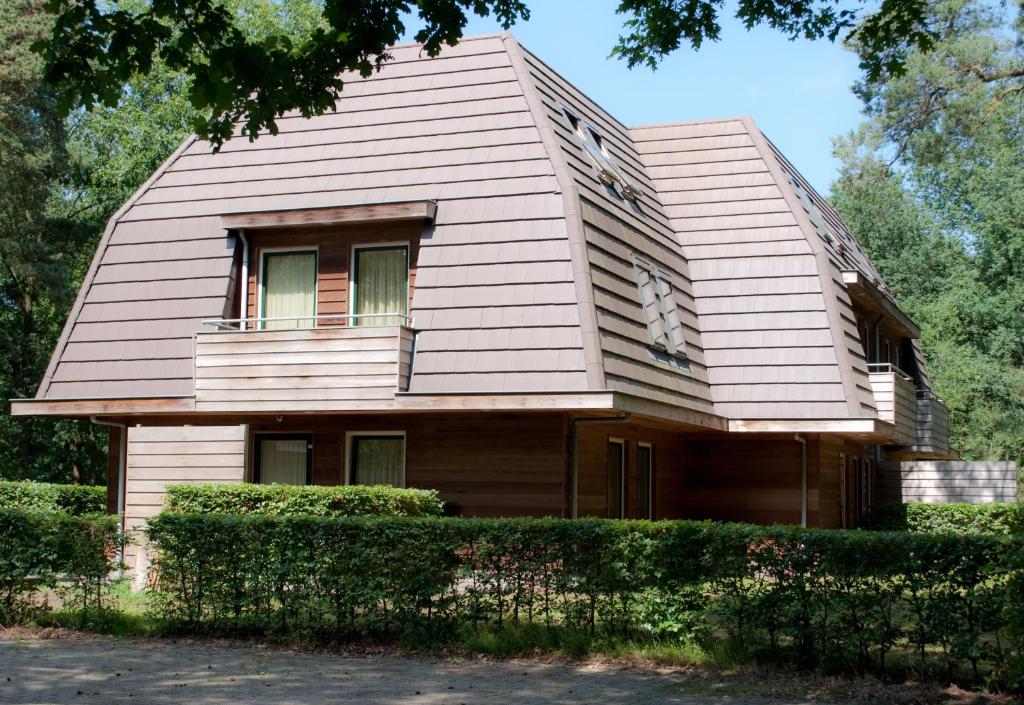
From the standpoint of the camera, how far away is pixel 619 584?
1134cm

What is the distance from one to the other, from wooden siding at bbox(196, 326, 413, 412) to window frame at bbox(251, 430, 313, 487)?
5.91ft

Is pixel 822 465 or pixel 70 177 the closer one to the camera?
pixel 822 465

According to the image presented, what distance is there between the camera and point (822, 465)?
21.5 metres

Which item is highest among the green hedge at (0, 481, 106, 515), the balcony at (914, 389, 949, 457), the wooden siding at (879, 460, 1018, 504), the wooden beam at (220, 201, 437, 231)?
the wooden beam at (220, 201, 437, 231)

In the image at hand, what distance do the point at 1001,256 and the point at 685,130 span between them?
27271 mm

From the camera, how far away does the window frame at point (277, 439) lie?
18.6 m

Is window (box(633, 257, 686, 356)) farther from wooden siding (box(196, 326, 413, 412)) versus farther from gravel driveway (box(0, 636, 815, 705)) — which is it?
gravel driveway (box(0, 636, 815, 705))

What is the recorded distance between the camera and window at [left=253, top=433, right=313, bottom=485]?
18688 millimetres

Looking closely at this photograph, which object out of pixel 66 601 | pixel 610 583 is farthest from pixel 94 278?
pixel 610 583

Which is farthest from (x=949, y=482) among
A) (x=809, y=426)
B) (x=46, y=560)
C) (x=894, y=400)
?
(x=46, y=560)

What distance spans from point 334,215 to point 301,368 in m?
2.54

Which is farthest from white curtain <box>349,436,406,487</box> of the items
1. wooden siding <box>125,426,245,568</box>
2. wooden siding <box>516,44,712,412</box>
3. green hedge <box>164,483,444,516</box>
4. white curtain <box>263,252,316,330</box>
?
wooden siding <box>516,44,712,412</box>

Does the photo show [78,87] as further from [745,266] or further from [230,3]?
[230,3]

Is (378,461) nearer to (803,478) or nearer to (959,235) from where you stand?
(803,478)
